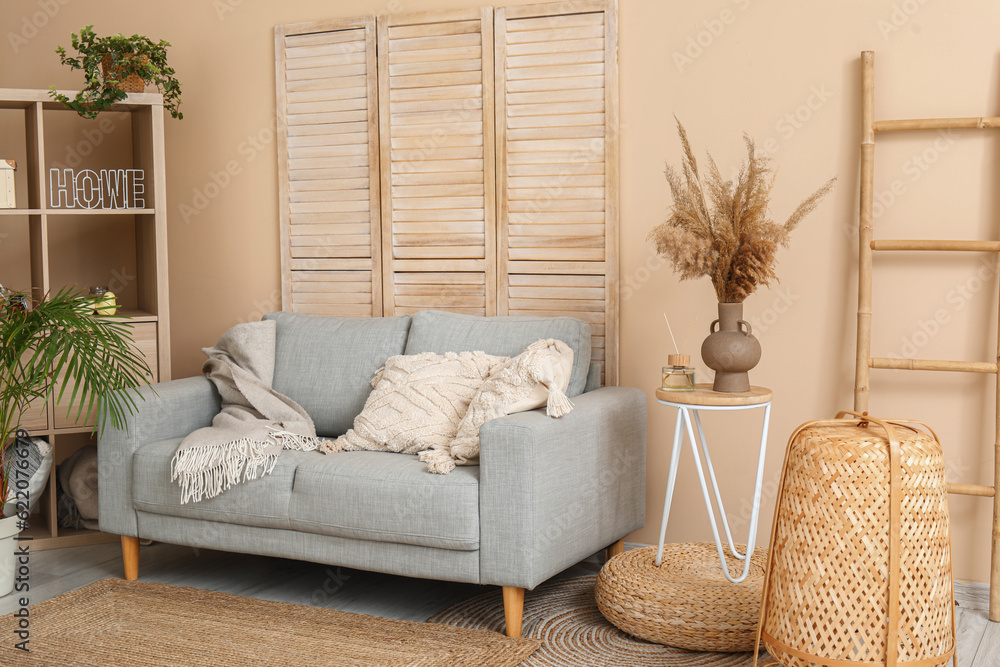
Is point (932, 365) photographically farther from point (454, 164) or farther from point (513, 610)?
point (454, 164)

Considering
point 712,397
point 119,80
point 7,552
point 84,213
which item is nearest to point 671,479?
point 712,397

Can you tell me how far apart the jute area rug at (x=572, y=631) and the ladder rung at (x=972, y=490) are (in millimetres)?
819

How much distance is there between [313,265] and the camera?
3.72 m

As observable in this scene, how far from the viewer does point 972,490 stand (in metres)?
2.72

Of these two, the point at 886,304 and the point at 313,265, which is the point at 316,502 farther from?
the point at 886,304

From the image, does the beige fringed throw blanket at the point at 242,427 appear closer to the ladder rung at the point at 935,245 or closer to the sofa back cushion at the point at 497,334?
the sofa back cushion at the point at 497,334

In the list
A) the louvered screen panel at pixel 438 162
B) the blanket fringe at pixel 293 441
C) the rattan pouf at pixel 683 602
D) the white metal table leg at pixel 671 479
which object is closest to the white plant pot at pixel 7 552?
the blanket fringe at pixel 293 441

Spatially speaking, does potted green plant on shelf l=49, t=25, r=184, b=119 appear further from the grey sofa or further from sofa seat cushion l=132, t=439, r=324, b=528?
sofa seat cushion l=132, t=439, r=324, b=528

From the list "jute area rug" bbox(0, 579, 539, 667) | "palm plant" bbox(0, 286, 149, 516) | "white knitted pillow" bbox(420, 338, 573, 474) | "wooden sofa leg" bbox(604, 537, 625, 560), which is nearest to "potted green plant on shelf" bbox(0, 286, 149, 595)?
"palm plant" bbox(0, 286, 149, 516)

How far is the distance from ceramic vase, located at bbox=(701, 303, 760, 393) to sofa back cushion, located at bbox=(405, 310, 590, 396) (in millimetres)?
553

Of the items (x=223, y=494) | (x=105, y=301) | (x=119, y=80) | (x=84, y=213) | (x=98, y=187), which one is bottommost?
(x=223, y=494)

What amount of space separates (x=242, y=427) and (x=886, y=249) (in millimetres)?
2071

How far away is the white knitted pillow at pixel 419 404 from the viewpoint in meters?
2.88

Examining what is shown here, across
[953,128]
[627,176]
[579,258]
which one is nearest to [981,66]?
[953,128]
